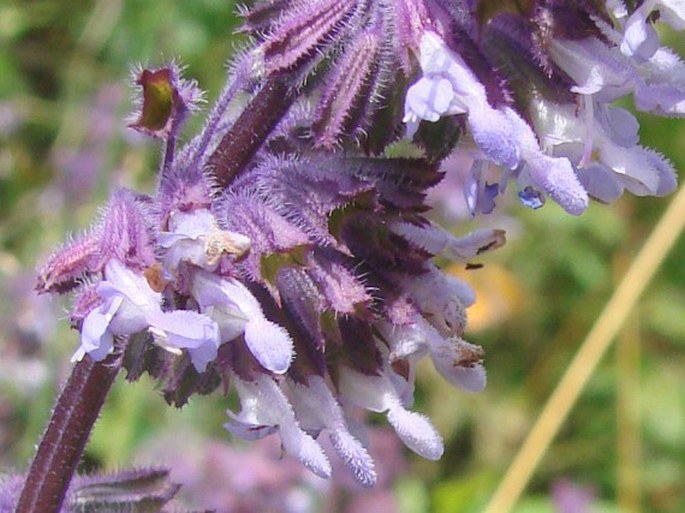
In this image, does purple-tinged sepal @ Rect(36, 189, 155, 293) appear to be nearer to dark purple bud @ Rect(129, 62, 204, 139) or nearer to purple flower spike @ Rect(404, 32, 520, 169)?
dark purple bud @ Rect(129, 62, 204, 139)

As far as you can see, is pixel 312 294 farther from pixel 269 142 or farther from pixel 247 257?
pixel 269 142

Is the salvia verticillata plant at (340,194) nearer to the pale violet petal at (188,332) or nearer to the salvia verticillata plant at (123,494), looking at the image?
the pale violet petal at (188,332)

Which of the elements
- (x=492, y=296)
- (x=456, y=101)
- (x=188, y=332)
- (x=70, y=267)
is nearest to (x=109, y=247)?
(x=70, y=267)

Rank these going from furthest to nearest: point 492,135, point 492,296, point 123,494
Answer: point 492,296 → point 123,494 → point 492,135

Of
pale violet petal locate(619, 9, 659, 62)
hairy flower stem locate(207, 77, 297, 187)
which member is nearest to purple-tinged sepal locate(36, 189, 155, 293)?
hairy flower stem locate(207, 77, 297, 187)

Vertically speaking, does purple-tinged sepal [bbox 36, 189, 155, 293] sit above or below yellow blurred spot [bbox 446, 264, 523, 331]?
above

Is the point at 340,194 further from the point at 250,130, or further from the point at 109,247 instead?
the point at 109,247

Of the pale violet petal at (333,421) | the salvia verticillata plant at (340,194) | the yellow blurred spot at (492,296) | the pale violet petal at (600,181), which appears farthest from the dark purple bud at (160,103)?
the yellow blurred spot at (492,296)
